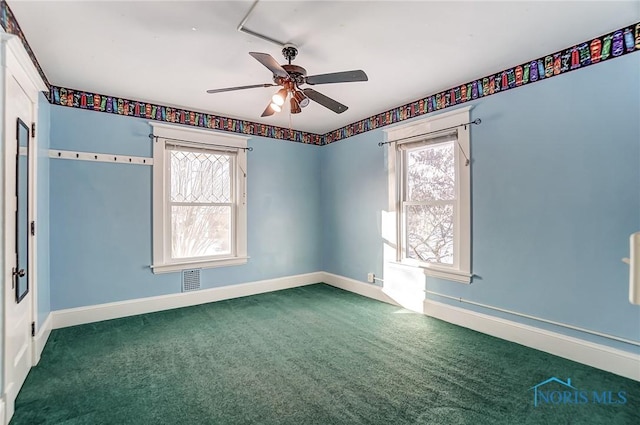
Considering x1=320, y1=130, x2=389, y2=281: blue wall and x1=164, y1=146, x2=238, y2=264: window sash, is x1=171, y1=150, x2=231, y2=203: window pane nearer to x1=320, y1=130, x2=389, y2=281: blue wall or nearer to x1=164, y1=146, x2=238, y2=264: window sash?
x1=164, y1=146, x2=238, y2=264: window sash

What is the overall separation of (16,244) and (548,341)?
14.1 feet

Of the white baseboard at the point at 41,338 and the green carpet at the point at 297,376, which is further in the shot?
the white baseboard at the point at 41,338

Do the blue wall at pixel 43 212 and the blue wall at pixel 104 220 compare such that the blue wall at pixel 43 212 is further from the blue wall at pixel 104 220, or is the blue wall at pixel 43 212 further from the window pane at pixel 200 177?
the window pane at pixel 200 177

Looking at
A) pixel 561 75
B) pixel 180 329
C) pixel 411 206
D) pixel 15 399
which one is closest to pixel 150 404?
pixel 15 399

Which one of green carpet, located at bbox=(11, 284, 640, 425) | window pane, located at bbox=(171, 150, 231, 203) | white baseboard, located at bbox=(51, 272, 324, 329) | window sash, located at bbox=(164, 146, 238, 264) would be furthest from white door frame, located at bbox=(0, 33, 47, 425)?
window pane, located at bbox=(171, 150, 231, 203)

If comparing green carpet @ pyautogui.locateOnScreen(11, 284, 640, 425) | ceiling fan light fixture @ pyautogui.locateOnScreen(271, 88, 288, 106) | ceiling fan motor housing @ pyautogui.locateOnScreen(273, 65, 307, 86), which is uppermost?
ceiling fan motor housing @ pyautogui.locateOnScreen(273, 65, 307, 86)

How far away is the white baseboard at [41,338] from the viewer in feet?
8.48

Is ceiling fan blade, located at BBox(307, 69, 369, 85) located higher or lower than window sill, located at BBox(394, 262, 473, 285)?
higher

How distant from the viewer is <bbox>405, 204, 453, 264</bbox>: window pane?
142 inches

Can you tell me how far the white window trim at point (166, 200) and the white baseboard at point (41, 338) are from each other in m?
1.07

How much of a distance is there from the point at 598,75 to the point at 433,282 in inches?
96.1

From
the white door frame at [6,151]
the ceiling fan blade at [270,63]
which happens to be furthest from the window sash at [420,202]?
the white door frame at [6,151]

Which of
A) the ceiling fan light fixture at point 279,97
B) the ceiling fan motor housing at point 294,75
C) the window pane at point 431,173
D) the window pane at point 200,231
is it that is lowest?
the window pane at point 200,231

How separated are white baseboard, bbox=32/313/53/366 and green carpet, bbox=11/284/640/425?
0.06 m
